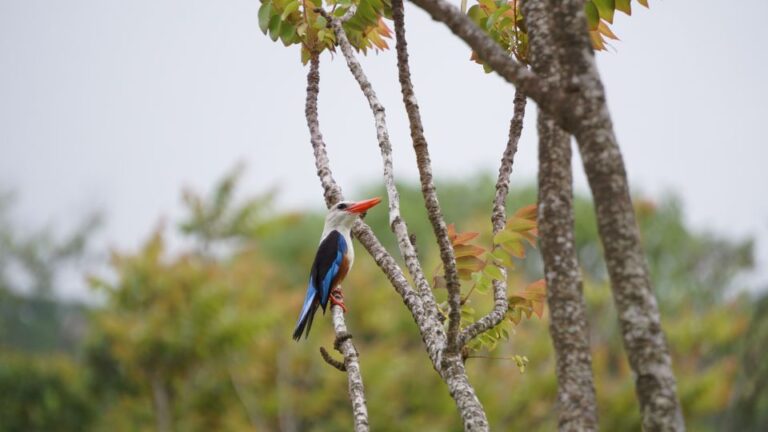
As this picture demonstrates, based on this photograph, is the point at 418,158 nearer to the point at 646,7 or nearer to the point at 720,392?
the point at 646,7

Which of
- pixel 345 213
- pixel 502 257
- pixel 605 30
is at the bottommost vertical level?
pixel 502 257

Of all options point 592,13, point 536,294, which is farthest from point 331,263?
point 592,13

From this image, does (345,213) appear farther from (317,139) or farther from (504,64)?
(504,64)

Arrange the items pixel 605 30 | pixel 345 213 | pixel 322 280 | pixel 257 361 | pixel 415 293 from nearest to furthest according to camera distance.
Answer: pixel 415 293 < pixel 605 30 < pixel 345 213 < pixel 322 280 < pixel 257 361

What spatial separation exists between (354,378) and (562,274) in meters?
1.28

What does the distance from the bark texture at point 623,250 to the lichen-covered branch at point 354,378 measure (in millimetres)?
1199

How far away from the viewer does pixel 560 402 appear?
2.34 m

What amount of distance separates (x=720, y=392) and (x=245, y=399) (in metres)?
16.1

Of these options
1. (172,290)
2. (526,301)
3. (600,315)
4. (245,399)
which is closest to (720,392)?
(600,315)

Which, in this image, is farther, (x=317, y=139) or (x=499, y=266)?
(x=317, y=139)

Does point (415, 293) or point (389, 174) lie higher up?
point (389, 174)

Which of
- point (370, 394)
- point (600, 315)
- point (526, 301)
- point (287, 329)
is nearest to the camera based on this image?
point (526, 301)

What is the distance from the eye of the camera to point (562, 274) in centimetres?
237

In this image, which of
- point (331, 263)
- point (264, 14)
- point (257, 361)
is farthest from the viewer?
point (257, 361)
